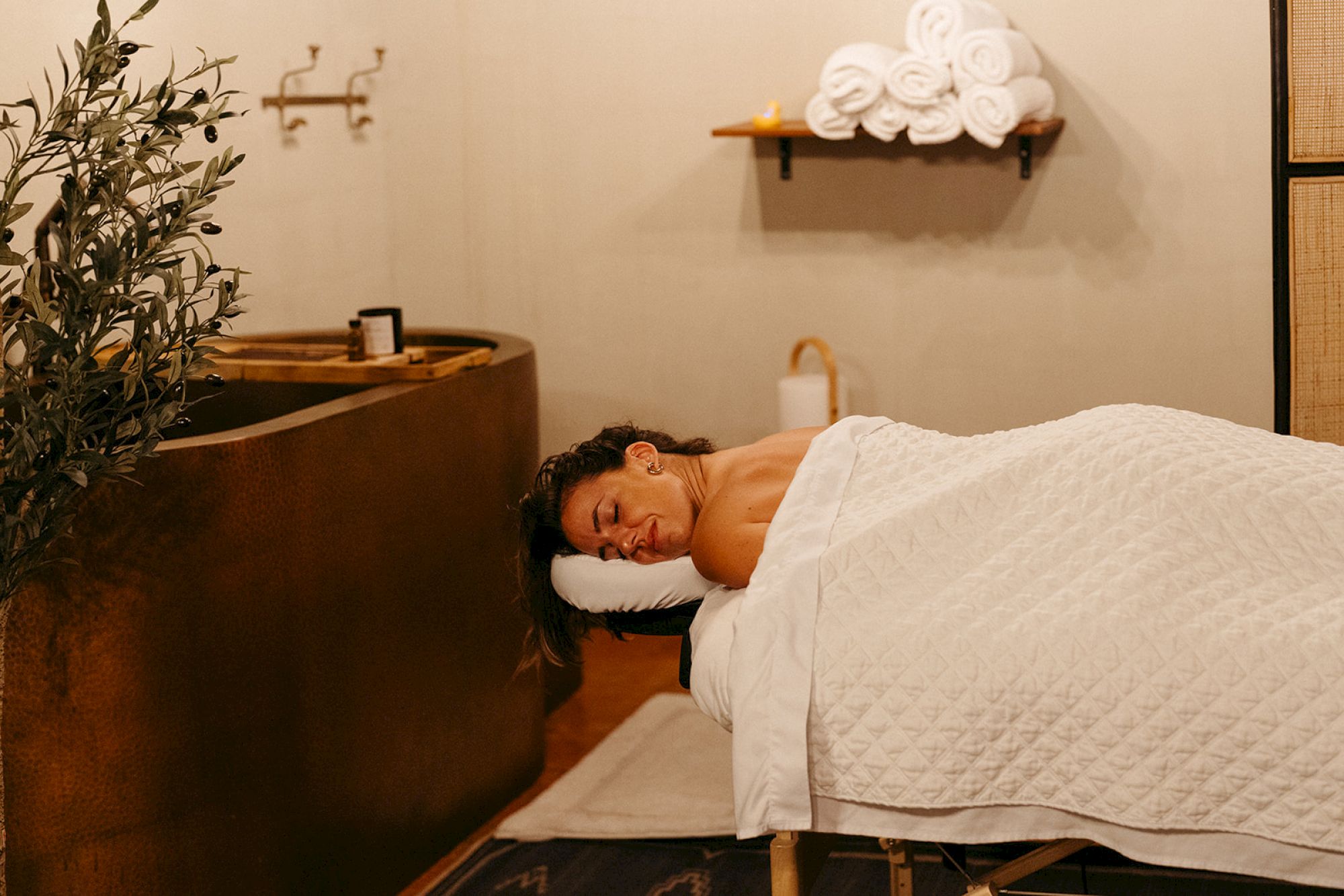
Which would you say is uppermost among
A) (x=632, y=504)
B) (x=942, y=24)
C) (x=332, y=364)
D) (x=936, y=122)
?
(x=942, y=24)

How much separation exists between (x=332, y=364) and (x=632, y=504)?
811mm

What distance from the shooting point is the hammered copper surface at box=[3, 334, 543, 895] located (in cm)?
172

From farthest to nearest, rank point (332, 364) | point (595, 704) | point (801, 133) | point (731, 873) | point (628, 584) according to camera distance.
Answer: point (595, 704)
point (801, 133)
point (332, 364)
point (731, 873)
point (628, 584)

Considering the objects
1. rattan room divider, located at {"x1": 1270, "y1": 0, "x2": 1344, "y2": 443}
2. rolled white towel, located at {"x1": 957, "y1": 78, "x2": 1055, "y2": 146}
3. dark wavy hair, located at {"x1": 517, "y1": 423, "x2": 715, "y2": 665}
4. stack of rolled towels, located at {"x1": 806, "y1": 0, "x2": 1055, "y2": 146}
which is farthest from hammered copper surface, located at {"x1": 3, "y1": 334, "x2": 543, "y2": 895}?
rattan room divider, located at {"x1": 1270, "y1": 0, "x2": 1344, "y2": 443}

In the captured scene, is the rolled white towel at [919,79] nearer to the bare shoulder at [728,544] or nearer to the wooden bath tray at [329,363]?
the wooden bath tray at [329,363]

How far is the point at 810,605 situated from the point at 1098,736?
1.16ft

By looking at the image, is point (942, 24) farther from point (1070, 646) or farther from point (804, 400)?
point (1070, 646)

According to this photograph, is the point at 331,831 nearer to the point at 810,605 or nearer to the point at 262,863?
the point at 262,863

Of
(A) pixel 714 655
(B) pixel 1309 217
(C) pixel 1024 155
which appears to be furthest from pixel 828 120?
(A) pixel 714 655

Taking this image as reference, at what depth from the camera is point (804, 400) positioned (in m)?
3.11

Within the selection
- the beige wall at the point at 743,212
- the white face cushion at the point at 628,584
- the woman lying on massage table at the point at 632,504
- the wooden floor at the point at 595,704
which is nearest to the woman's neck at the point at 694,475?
the woman lying on massage table at the point at 632,504

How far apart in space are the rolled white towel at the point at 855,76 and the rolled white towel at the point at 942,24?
0.08 meters

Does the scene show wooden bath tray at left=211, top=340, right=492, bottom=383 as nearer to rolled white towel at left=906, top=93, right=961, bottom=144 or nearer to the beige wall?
the beige wall

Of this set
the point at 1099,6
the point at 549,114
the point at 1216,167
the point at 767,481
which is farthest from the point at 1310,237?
the point at 549,114
